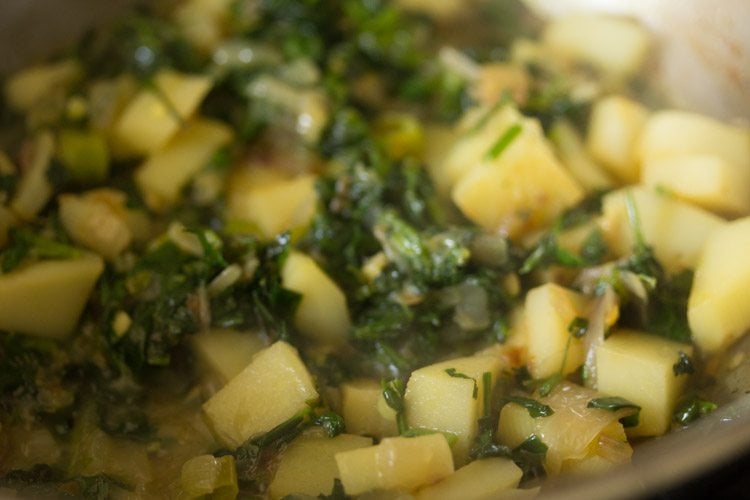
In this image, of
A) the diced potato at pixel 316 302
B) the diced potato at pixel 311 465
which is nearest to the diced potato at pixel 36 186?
the diced potato at pixel 316 302

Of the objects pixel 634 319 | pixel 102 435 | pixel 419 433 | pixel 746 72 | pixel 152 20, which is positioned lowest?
pixel 102 435

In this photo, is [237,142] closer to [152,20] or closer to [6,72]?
[152,20]

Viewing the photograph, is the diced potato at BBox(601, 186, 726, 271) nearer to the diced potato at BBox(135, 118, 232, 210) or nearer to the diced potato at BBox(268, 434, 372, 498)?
the diced potato at BBox(268, 434, 372, 498)

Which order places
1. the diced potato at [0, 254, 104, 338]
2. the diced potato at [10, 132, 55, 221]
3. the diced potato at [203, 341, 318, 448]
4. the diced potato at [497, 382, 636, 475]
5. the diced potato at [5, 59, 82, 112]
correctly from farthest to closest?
the diced potato at [5, 59, 82, 112], the diced potato at [10, 132, 55, 221], the diced potato at [0, 254, 104, 338], the diced potato at [203, 341, 318, 448], the diced potato at [497, 382, 636, 475]

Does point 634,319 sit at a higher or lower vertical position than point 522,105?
lower

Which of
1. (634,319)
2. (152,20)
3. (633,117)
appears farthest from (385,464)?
(152,20)

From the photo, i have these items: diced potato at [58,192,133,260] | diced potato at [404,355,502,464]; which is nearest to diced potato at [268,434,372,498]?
diced potato at [404,355,502,464]
